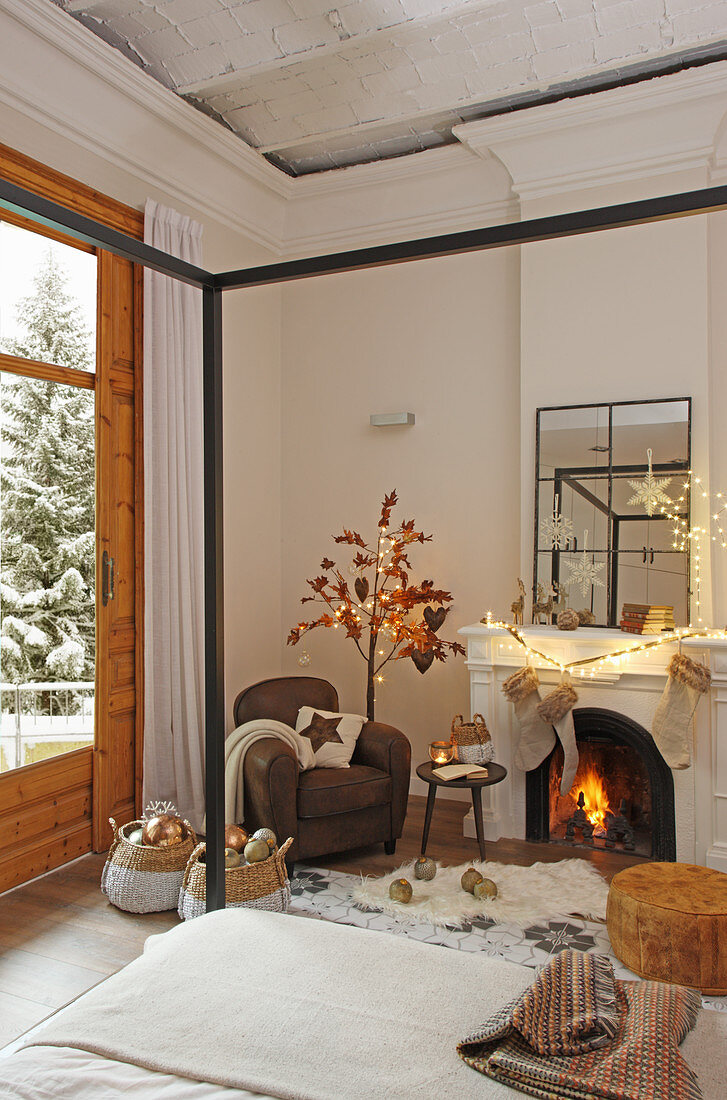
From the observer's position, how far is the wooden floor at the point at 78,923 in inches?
98.9

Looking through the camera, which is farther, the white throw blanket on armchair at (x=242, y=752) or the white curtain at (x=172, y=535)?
the white curtain at (x=172, y=535)

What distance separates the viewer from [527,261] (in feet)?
13.3

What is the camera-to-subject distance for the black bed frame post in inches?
88.4

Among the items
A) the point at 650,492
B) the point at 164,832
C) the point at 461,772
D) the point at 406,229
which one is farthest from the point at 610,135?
the point at 164,832

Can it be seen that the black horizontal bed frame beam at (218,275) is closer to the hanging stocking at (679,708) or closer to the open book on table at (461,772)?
the open book on table at (461,772)

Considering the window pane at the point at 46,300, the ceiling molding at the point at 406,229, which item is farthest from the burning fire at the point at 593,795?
the window pane at the point at 46,300

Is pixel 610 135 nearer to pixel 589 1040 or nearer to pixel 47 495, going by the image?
pixel 47 495

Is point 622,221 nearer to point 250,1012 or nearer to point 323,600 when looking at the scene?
point 250,1012

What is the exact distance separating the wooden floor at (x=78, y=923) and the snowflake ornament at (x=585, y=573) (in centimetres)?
118

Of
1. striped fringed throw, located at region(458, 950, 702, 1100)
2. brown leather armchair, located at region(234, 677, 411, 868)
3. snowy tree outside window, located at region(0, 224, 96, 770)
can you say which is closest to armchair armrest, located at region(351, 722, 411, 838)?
brown leather armchair, located at region(234, 677, 411, 868)

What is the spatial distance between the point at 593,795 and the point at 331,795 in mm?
1289

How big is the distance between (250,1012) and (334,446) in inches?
139

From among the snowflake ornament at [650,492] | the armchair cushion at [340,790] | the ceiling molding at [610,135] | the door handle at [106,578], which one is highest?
the ceiling molding at [610,135]

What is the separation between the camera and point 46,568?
138 inches
